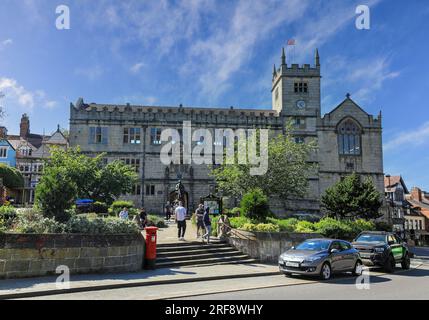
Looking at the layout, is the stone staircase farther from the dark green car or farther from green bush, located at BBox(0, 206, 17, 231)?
green bush, located at BBox(0, 206, 17, 231)

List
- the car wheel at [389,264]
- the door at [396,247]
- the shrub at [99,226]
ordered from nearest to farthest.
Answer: the shrub at [99,226], the car wheel at [389,264], the door at [396,247]

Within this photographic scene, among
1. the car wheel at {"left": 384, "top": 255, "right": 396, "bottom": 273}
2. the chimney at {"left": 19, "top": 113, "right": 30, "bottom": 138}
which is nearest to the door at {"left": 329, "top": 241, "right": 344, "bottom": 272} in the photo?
the car wheel at {"left": 384, "top": 255, "right": 396, "bottom": 273}

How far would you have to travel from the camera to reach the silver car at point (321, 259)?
13516mm

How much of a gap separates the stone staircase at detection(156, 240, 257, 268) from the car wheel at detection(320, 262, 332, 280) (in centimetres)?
455

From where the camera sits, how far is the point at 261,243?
18422 millimetres

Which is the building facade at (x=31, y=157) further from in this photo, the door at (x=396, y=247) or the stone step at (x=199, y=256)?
the door at (x=396, y=247)

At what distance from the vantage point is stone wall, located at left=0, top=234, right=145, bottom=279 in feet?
38.2

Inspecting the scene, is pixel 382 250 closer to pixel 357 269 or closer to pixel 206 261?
pixel 357 269

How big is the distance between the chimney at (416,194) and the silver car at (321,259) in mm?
67218

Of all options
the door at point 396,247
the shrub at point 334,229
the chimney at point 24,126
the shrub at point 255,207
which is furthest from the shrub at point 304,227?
the chimney at point 24,126

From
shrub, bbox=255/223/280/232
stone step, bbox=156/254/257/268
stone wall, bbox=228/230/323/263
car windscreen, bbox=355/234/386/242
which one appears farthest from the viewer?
shrub, bbox=255/223/280/232

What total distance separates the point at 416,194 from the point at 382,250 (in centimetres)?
6583

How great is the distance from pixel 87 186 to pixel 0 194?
7979mm

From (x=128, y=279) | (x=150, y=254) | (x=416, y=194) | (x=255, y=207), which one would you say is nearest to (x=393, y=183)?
(x=416, y=194)
